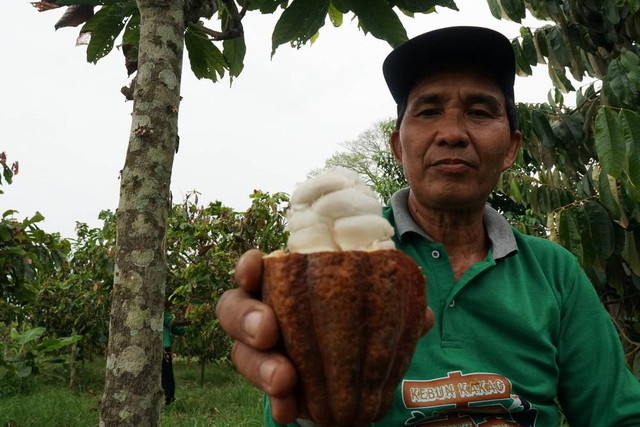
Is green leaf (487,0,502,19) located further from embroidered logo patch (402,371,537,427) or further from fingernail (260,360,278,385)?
fingernail (260,360,278,385)

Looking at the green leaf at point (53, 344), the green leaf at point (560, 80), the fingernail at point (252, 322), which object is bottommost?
the green leaf at point (53, 344)

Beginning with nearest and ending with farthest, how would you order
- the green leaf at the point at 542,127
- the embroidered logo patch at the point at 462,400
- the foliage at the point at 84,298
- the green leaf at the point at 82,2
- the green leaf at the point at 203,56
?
the embroidered logo patch at the point at 462,400
the green leaf at the point at 82,2
the green leaf at the point at 203,56
the green leaf at the point at 542,127
the foliage at the point at 84,298

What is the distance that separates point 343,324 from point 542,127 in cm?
212

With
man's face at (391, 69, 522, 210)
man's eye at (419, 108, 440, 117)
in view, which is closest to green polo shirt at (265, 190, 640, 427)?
man's face at (391, 69, 522, 210)

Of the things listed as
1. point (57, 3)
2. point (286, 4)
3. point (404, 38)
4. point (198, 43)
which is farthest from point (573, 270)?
point (57, 3)

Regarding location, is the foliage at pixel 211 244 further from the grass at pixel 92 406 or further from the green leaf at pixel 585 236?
the green leaf at pixel 585 236

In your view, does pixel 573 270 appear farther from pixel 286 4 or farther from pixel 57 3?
pixel 57 3

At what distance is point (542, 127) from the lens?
2.50 meters

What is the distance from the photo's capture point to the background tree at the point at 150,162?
4.05 feet

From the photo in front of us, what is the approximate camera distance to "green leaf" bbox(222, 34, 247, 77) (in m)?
1.91

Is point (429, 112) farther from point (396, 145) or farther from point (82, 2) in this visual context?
point (82, 2)

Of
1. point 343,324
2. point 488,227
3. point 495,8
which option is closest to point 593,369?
point 488,227

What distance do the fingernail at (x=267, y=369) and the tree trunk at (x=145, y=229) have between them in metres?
0.64

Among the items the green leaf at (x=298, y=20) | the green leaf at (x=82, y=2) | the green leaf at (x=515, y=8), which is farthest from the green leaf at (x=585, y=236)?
the green leaf at (x=82, y=2)
